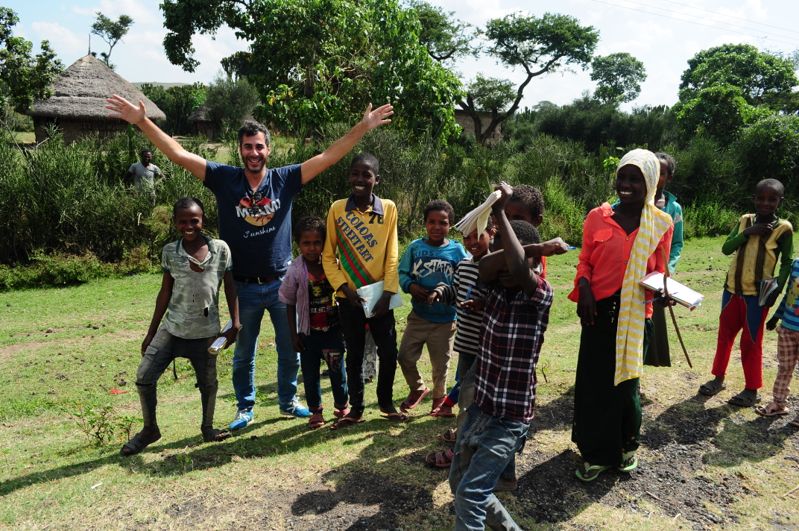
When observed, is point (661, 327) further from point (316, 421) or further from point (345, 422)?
point (316, 421)

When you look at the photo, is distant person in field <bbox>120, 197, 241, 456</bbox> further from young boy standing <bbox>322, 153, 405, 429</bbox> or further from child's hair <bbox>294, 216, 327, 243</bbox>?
young boy standing <bbox>322, 153, 405, 429</bbox>

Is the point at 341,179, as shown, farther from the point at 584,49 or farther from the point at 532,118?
the point at 532,118

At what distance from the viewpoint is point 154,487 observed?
334 cm

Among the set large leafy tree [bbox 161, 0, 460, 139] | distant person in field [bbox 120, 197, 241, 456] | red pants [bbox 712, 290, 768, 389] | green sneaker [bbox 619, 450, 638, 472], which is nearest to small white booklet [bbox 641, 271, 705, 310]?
green sneaker [bbox 619, 450, 638, 472]

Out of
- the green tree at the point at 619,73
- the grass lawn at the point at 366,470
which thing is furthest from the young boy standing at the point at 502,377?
the green tree at the point at 619,73

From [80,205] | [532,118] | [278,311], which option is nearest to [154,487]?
[278,311]

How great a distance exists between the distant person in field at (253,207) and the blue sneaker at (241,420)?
0.02 meters

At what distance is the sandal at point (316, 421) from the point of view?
421cm

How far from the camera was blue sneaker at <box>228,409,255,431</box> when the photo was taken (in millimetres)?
4242

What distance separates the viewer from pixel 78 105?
18766 mm

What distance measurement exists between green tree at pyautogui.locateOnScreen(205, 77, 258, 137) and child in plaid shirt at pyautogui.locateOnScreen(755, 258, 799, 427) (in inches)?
1227

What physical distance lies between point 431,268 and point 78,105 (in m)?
18.8

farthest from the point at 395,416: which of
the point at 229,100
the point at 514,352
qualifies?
the point at 229,100

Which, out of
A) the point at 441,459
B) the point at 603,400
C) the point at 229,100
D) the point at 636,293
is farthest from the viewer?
the point at 229,100
